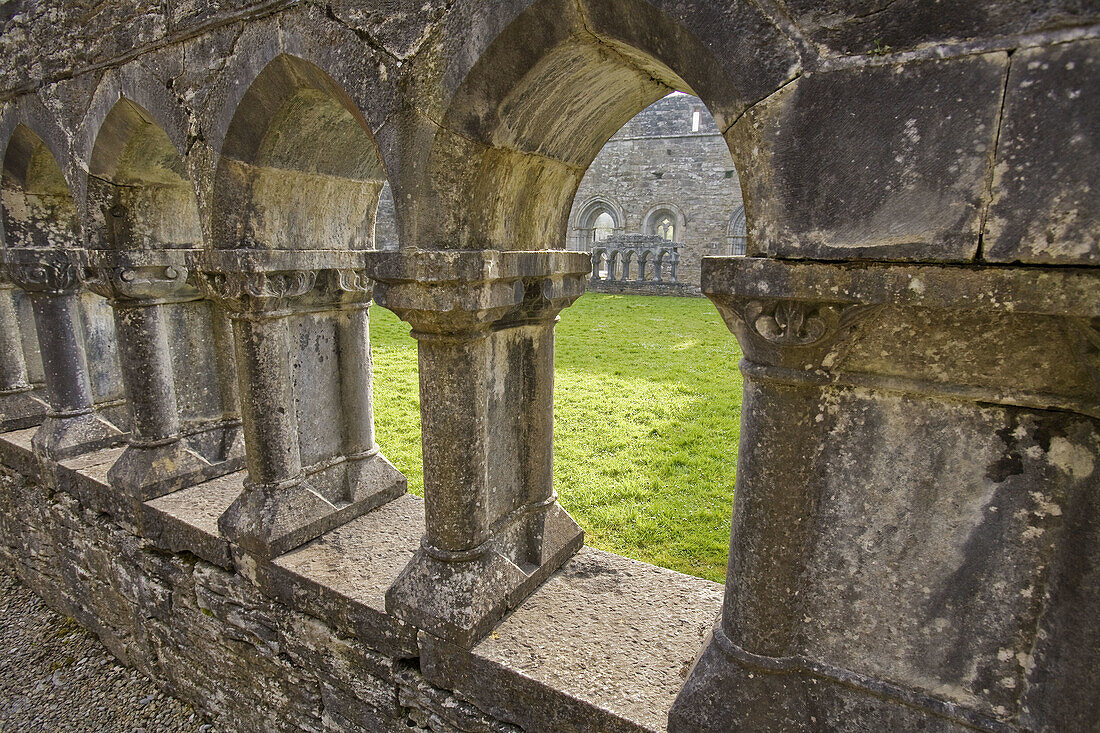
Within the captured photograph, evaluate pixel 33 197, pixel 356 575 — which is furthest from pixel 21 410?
pixel 356 575

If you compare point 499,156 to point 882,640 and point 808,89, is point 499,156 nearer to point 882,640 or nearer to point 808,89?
point 808,89

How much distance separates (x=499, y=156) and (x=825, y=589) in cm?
174

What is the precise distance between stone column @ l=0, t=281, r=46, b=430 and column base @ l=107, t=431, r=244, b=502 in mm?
1908

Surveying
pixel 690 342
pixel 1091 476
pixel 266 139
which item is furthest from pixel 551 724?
pixel 690 342

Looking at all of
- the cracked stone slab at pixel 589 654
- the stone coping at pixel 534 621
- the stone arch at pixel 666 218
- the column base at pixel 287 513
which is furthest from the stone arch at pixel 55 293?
the stone arch at pixel 666 218

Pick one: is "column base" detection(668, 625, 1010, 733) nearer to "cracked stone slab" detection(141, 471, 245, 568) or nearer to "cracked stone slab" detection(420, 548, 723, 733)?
"cracked stone slab" detection(420, 548, 723, 733)

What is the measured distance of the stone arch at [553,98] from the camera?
1521 millimetres

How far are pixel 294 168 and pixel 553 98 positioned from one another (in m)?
1.44

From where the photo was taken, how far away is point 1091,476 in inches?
54.3

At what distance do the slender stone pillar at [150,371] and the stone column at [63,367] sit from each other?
0.78 meters

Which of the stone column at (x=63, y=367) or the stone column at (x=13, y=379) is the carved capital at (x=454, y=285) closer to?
the stone column at (x=63, y=367)

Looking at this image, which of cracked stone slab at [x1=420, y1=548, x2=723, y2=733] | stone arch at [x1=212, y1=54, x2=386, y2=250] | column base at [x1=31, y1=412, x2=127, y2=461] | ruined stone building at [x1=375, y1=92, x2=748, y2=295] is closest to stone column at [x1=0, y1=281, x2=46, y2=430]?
column base at [x1=31, y1=412, x2=127, y2=461]

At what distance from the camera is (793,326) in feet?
4.83

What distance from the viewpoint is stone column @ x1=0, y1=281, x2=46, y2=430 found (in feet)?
15.6
